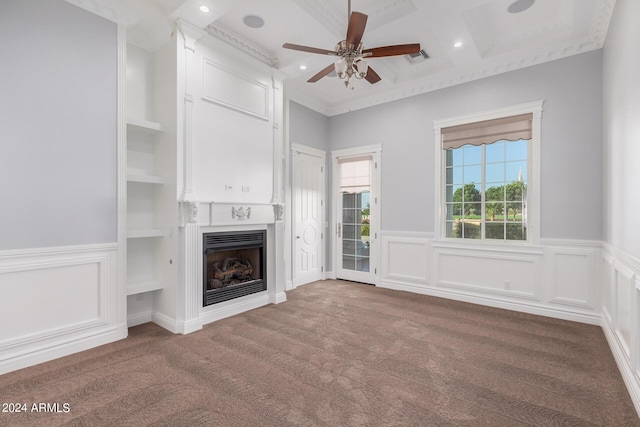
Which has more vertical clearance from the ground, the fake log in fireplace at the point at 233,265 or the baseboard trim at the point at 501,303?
the fake log in fireplace at the point at 233,265

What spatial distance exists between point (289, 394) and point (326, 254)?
3.86m

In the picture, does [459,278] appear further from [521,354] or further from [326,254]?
[326,254]

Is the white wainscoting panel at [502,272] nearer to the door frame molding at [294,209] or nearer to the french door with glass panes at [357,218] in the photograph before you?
the french door with glass panes at [357,218]

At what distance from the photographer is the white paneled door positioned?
5.36 meters

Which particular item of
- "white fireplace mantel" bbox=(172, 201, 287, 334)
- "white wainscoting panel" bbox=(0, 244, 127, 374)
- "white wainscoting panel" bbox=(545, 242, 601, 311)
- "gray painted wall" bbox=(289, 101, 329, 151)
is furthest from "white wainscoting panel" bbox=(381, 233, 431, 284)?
"white wainscoting panel" bbox=(0, 244, 127, 374)

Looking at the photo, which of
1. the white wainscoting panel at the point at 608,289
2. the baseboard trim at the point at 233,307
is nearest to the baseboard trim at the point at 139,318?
the baseboard trim at the point at 233,307

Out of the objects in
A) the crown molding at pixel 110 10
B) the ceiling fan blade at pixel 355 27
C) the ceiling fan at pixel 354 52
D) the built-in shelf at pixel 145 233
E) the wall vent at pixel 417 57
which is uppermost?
the wall vent at pixel 417 57

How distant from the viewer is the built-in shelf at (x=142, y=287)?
3.24 meters

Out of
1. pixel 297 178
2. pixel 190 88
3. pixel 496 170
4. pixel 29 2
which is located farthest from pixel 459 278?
pixel 29 2

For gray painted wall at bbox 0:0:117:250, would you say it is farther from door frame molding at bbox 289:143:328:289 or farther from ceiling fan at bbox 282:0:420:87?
door frame molding at bbox 289:143:328:289

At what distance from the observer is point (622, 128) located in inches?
104

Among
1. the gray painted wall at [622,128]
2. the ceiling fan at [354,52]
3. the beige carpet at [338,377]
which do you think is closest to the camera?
the beige carpet at [338,377]

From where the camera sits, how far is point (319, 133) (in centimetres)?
585

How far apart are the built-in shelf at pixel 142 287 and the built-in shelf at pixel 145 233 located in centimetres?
52
